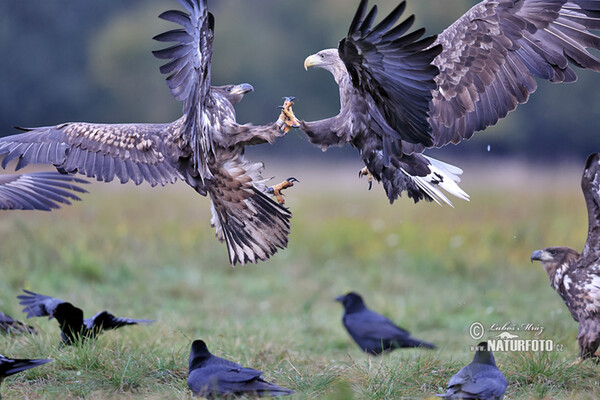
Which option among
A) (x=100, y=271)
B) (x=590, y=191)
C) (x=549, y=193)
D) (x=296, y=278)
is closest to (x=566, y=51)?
(x=590, y=191)

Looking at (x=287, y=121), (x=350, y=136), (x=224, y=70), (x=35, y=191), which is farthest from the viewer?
(x=224, y=70)

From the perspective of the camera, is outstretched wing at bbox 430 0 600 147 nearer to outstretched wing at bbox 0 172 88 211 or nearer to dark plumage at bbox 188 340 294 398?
dark plumage at bbox 188 340 294 398

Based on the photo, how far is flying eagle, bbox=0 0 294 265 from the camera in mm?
4055

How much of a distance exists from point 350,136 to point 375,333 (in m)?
1.84

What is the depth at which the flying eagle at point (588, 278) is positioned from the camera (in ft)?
13.5

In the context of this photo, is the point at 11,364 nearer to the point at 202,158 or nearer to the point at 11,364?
the point at 11,364

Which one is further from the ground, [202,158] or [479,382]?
[202,158]

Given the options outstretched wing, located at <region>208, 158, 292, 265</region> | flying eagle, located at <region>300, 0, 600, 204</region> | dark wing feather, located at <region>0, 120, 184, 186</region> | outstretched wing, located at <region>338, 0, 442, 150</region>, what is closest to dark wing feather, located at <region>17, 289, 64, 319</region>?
dark wing feather, located at <region>0, 120, 184, 186</region>

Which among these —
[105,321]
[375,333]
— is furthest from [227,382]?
[375,333]

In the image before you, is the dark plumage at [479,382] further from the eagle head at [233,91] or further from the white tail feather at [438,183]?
the eagle head at [233,91]

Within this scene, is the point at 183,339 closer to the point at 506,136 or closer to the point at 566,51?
the point at 566,51

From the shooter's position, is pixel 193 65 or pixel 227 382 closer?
pixel 227 382

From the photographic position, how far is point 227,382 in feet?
12.0

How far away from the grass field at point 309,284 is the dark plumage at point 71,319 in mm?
103
